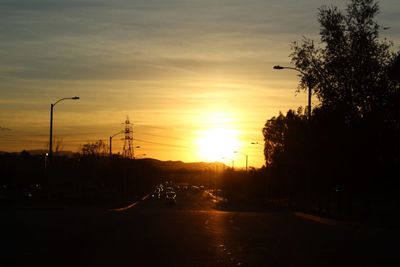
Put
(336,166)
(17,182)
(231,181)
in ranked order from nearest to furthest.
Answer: (336,166) < (17,182) < (231,181)

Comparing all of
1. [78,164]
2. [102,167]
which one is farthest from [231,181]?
[78,164]

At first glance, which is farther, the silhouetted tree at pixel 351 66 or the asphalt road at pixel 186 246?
the silhouetted tree at pixel 351 66

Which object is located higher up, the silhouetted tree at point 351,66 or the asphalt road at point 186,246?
the silhouetted tree at point 351,66

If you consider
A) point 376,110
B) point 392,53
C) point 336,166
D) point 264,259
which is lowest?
point 264,259

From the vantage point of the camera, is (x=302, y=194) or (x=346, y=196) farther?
(x=302, y=194)

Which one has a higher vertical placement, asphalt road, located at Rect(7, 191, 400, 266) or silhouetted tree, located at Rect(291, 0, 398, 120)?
silhouetted tree, located at Rect(291, 0, 398, 120)

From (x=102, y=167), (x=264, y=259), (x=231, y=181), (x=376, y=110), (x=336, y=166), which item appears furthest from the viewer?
(x=231, y=181)

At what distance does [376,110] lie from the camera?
1822 inches

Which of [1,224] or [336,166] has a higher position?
[336,166]

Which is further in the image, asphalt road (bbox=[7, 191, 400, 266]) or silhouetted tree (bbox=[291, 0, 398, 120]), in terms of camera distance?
silhouetted tree (bbox=[291, 0, 398, 120])

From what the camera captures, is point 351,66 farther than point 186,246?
Yes

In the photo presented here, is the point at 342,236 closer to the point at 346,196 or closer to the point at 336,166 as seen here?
the point at 336,166

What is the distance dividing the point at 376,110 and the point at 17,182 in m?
88.1

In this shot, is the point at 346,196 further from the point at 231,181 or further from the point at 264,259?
the point at 231,181
